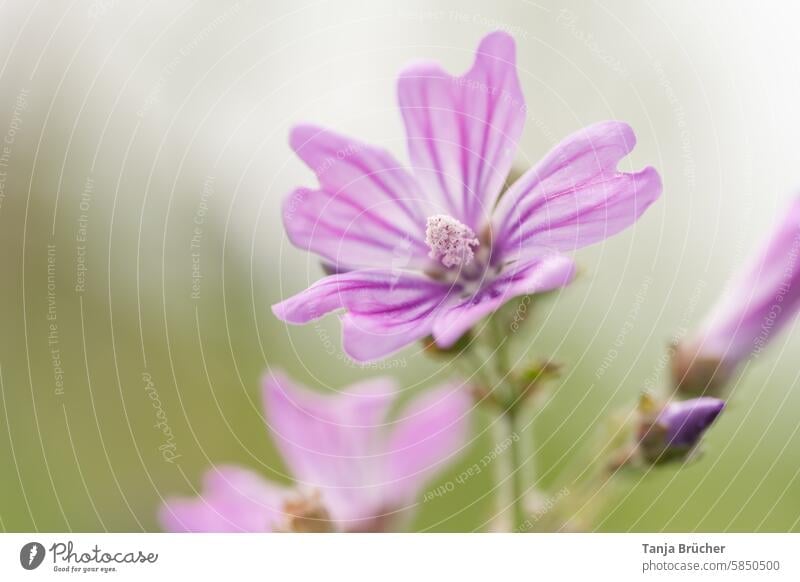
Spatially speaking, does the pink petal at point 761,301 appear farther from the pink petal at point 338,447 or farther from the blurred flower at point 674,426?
the pink petal at point 338,447

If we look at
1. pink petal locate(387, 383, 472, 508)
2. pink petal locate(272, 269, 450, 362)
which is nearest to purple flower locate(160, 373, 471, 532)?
pink petal locate(387, 383, 472, 508)

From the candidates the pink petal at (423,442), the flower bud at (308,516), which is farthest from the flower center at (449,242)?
the flower bud at (308,516)

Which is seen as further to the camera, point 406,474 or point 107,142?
point 107,142

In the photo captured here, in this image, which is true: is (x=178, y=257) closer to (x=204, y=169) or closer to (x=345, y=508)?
(x=204, y=169)

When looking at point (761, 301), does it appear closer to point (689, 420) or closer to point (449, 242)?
point (689, 420)

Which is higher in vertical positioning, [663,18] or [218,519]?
[663,18]

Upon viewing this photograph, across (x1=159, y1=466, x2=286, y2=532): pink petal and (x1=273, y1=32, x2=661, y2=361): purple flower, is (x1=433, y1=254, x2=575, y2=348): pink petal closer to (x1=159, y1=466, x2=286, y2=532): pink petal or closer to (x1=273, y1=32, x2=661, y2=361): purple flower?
(x1=273, y1=32, x2=661, y2=361): purple flower

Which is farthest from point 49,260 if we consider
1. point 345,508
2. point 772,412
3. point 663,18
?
point 772,412
